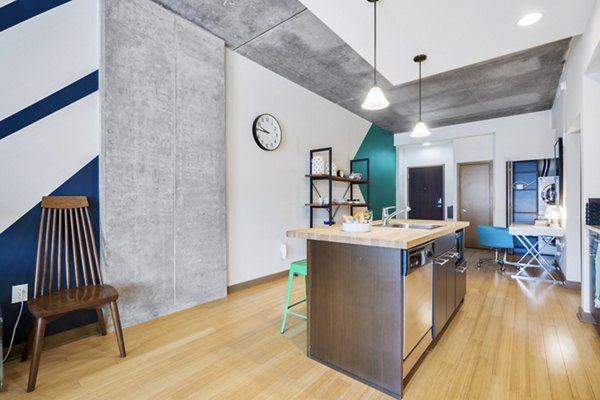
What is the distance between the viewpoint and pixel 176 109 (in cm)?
286

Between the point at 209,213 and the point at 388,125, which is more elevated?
the point at 388,125

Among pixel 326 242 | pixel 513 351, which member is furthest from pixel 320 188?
pixel 513 351

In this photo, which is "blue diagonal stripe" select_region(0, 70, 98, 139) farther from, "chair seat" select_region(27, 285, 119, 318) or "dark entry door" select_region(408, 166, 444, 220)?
"dark entry door" select_region(408, 166, 444, 220)

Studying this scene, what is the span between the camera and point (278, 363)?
1994 mm

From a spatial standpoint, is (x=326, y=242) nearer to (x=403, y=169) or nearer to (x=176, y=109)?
(x=176, y=109)

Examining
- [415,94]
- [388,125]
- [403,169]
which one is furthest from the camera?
[403,169]

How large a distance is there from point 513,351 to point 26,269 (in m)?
3.72

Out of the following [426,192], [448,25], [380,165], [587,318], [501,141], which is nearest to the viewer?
[448,25]

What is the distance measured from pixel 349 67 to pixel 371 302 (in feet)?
10.5

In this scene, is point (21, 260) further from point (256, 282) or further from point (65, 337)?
point (256, 282)

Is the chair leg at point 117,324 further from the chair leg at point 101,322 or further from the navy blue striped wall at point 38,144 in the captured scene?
the navy blue striped wall at point 38,144

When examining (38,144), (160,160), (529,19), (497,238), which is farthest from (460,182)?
(38,144)

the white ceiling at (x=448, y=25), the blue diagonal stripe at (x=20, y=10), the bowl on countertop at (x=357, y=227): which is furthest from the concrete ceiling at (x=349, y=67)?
the bowl on countertop at (x=357, y=227)

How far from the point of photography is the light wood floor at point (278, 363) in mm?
1693
